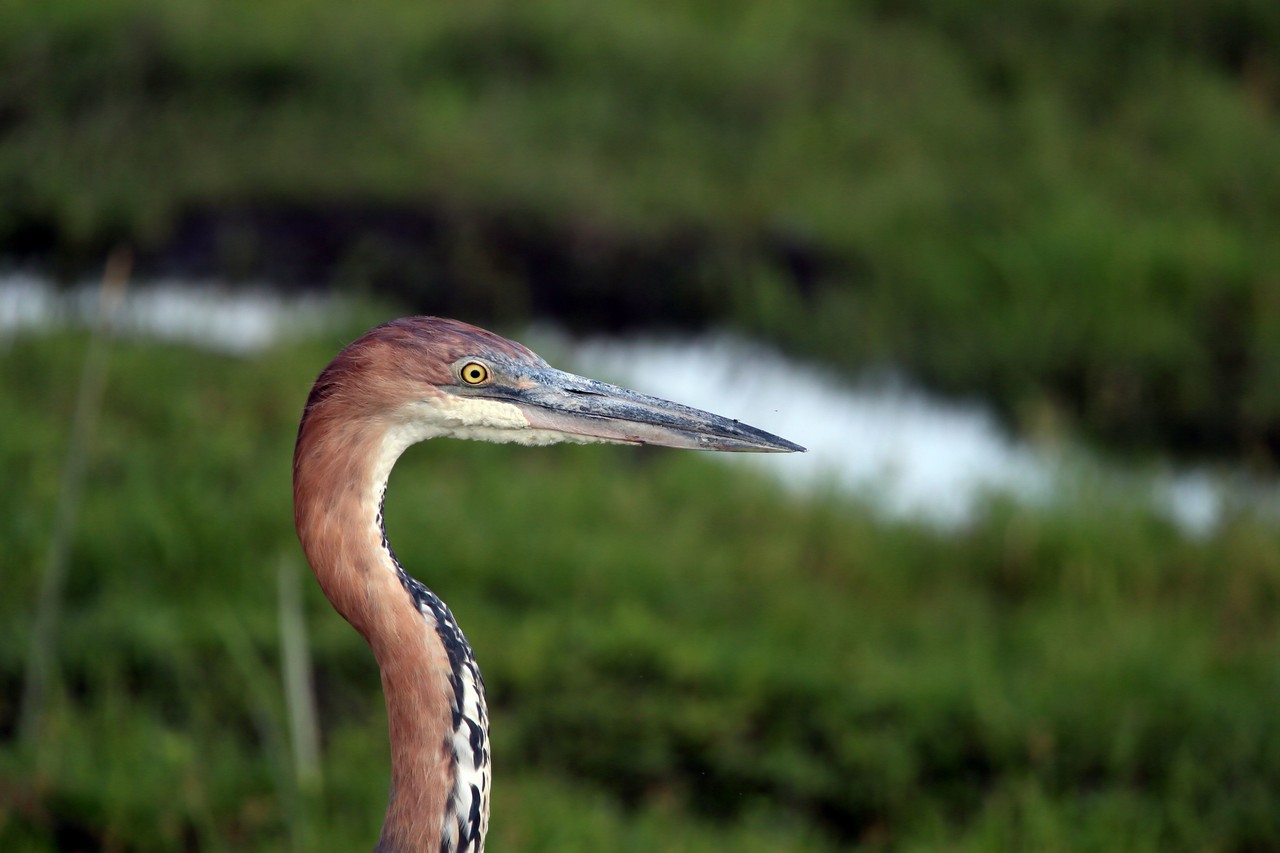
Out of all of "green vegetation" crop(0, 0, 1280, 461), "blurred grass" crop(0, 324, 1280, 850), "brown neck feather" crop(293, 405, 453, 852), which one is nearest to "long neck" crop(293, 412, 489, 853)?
"brown neck feather" crop(293, 405, 453, 852)

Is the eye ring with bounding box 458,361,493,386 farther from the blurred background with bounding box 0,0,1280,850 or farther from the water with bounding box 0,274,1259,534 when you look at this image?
the water with bounding box 0,274,1259,534

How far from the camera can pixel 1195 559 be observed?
5.04 metres

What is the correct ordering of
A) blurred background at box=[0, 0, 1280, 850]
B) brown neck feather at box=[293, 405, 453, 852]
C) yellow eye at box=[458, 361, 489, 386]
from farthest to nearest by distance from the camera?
blurred background at box=[0, 0, 1280, 850] → yellow eye at box=[458, 361, 489, 386] → brown neck feather at box=[293, 405, 453, 852]

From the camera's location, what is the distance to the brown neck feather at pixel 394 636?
2.13 metres

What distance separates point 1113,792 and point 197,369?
353 centimetres

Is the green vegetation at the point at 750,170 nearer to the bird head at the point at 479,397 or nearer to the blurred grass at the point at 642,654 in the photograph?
the blurred grass at the point at 642,654

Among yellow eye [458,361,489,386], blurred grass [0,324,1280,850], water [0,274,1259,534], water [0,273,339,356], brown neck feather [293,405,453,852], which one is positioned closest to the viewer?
brown neck feather [293,405,453,852]

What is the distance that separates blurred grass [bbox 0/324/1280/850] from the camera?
370 cm

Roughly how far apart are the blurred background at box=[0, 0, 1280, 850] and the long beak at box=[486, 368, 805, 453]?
149 centimetres

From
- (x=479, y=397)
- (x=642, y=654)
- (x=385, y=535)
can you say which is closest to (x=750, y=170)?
(x=642, y=654)

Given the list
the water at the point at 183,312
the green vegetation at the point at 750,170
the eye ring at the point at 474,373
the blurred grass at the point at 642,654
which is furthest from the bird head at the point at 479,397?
the green vegetation at the point at 750,170

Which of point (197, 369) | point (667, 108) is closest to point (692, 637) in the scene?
point (197, 369)

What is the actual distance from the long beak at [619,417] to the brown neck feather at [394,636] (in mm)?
304

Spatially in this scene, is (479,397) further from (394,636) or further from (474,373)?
(394,636)
